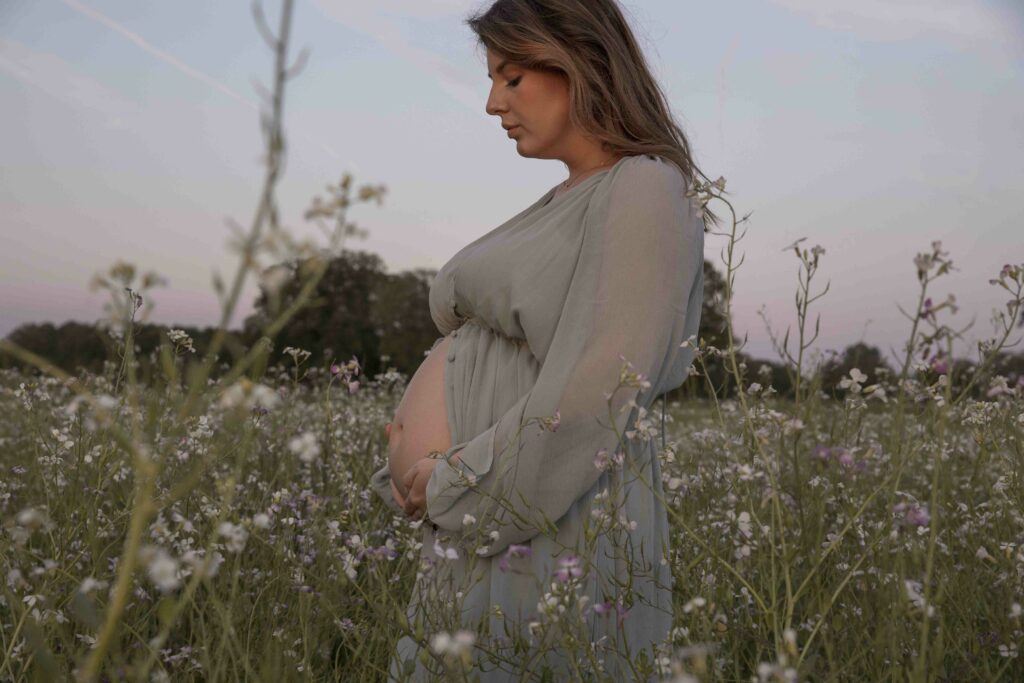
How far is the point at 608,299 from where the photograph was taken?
2.21 m

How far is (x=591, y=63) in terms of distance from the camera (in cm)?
267

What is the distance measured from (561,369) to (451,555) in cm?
55

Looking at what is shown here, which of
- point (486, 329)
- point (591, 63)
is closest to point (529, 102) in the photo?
point (591, 63)

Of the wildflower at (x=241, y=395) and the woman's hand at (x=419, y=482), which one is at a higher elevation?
the wildflower at (x=241, y=395)

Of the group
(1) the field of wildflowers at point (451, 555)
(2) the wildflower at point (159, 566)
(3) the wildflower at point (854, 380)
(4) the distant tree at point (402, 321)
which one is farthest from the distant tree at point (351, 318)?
(2) the wildflower at point (159, 566)

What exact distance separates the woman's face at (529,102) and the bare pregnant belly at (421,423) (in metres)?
0.68

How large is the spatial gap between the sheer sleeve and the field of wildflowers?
5.2 inches

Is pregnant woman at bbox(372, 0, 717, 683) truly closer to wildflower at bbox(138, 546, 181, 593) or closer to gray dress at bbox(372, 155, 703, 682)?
gray dress at bbox(372, 155, 703, 682)

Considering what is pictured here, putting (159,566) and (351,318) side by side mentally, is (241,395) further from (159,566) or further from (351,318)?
(351,318)

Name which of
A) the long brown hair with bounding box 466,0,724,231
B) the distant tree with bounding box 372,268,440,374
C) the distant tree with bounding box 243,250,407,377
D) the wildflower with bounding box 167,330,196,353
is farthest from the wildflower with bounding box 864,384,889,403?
the distant tree with bounding box 372,268,440,374

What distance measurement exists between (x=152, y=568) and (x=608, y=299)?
1.52m

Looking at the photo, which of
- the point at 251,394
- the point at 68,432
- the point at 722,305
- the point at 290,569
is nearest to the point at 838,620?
the point at 722,305

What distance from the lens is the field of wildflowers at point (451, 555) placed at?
90 cm

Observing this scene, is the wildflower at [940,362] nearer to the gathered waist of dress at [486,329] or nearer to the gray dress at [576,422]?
the gray dress at [576,422]
